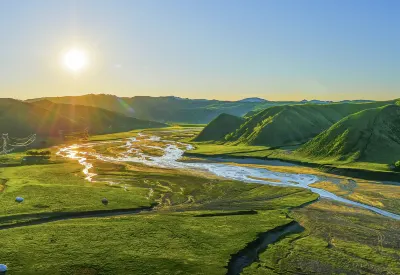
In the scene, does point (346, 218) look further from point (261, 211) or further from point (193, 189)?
point (193, 189)

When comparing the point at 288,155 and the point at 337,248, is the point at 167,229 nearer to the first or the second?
the point at 337,248

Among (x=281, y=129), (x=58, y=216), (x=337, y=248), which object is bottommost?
(x=337, y=248)

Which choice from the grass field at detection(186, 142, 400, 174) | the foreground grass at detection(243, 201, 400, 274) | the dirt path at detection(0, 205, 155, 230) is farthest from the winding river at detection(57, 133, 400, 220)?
the dirt path at detection(0, 205, 155, 230)

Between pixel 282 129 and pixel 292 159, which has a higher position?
pixel 282 129

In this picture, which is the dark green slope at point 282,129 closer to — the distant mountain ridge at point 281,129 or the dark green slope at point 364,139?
the distant mountain ridge at point 281,129

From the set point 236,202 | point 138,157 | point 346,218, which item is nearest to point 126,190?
point 236,202

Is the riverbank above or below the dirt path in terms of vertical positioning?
above

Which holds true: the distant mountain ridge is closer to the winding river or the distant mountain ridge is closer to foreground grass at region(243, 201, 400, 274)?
the winding river

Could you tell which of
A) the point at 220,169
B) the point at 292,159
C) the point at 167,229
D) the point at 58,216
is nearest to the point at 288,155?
the point at 292,159
